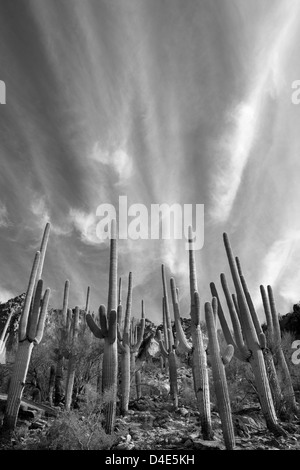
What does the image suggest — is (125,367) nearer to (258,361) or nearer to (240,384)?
(258,361)

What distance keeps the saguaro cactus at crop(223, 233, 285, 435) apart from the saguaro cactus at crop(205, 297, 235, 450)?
4.54 feet

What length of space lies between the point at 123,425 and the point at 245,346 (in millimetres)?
6130

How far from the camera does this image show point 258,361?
44.4ft

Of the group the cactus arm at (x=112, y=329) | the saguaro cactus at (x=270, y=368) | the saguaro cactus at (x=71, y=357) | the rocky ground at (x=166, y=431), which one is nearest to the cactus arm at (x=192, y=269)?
the saguaro cactus at (x=270, y=368)

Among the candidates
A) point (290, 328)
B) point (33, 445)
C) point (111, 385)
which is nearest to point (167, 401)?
point (111, 385)

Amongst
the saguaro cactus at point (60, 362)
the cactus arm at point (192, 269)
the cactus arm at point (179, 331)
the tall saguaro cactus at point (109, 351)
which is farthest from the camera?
the saguaro cactus at point (60, 362)

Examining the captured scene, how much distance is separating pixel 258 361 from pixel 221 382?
2841 millimetres

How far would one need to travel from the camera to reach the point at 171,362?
19422 mm

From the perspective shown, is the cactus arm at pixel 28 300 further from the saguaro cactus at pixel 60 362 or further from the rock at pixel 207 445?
the rock at pixel 207 445

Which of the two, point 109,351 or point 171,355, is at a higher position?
point 171,355

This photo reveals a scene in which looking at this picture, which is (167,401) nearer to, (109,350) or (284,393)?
(284,393)

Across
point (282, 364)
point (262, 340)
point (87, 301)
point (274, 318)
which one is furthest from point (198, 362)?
point (87, 301)

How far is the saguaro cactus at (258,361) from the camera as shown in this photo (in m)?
12.6

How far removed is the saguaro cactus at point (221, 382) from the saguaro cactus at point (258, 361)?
1385 millimetres
